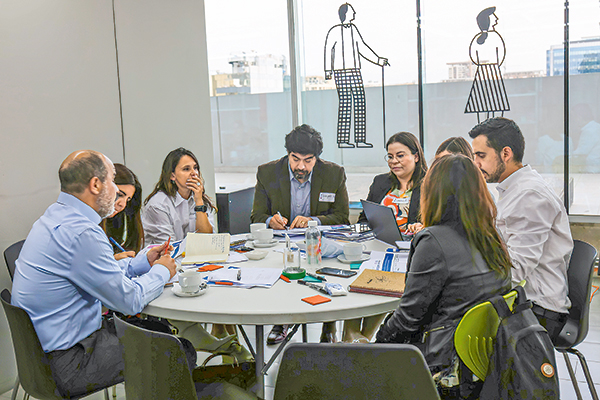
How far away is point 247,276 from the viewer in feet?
7.26

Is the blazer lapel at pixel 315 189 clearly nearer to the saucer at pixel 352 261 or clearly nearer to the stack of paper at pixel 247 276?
the saucer at pixel 352 261

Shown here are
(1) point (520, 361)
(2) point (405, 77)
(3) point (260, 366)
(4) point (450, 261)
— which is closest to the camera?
(1) point (520, 361)

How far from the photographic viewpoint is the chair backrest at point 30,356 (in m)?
1.77

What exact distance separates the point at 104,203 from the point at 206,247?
2.27 ft

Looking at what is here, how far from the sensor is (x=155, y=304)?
191 centimetres

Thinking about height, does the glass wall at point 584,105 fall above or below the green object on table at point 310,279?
above

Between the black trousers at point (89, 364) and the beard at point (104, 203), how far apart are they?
49cm

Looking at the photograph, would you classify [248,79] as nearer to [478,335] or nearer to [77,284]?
[77,284]

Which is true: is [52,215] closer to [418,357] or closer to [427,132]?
[418,357]

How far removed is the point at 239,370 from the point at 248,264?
0.61 meters

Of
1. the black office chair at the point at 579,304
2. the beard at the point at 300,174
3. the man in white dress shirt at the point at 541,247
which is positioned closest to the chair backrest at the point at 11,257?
the beard at the point at 300,174

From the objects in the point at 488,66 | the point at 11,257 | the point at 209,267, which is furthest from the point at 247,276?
the point at 488,66

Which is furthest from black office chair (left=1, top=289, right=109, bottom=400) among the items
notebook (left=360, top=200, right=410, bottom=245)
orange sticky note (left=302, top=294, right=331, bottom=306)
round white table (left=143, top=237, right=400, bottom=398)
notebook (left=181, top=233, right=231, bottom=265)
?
notebook (left=360, top=200, right=410, bottom=245)

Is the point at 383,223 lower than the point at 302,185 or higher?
lower
